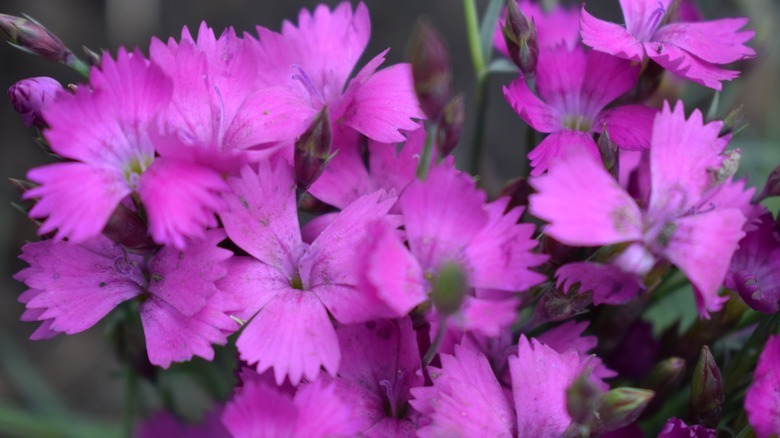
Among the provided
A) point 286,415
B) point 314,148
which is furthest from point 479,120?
point 286,415

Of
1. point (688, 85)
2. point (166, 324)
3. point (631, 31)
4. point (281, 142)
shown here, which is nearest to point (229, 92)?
point (281, 142)

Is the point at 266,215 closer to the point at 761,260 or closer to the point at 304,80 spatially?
the point at 304,80

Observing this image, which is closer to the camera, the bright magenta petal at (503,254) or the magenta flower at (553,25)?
the bright magenta petal at (503,254)

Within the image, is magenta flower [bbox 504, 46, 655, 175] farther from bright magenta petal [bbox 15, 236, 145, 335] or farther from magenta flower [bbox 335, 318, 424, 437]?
bright magenta petal [bbox 15, 236, 145, 335]

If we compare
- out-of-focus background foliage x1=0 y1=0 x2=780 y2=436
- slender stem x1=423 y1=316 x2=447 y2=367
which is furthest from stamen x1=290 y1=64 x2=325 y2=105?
out-of-focus background foliage x1=0 y1=0 x2=780 y2=436

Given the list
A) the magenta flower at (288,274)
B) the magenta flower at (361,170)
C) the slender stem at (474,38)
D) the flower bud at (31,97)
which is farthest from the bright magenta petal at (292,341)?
the slender stem at (474,38)

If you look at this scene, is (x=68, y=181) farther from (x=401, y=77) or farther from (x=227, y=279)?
(x=401, y=77)

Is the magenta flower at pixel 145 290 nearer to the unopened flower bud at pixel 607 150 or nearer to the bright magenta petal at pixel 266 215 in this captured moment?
the bright magenta petal at pixel 266 215
